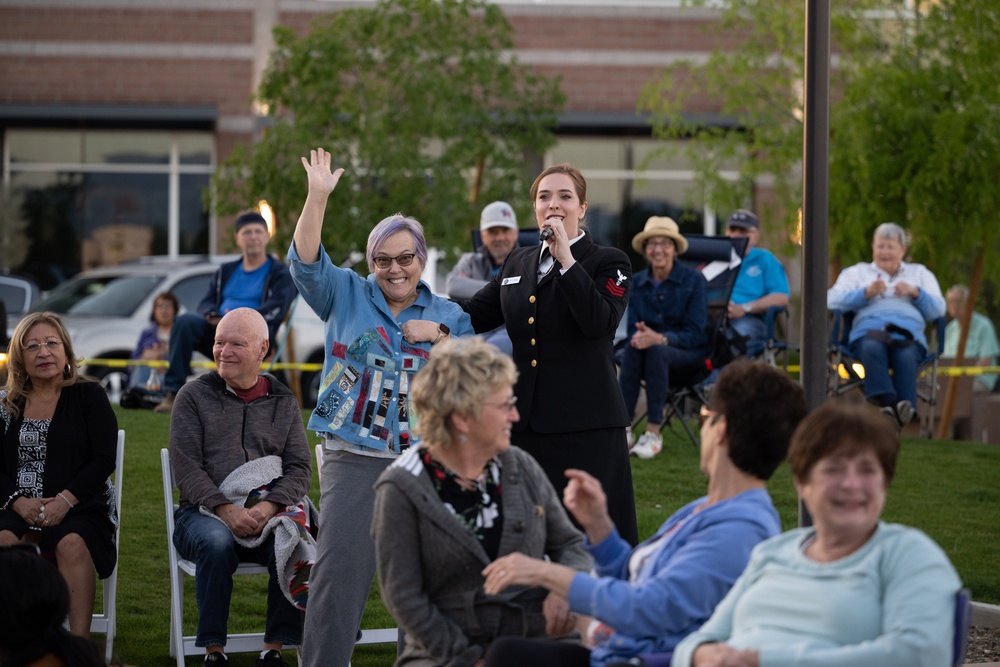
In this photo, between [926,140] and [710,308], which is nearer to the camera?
[710,308]

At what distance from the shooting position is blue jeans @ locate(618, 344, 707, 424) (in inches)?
402

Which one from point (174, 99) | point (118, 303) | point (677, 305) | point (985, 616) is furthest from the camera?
point (174, 99)

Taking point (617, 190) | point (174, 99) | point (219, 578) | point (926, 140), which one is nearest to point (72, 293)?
point (926, 140)

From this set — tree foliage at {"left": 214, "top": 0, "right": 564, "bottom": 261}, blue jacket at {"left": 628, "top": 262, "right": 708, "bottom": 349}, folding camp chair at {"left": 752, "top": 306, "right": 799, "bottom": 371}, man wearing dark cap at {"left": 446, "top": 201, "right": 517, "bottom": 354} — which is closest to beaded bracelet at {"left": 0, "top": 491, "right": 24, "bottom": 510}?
man wearing dark cap at {"left": 446, "top": 201, "right": 517, "bottom": 354}

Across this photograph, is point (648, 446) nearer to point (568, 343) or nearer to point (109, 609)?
point (568, 343)

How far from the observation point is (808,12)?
483 cm

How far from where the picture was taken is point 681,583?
364 cm

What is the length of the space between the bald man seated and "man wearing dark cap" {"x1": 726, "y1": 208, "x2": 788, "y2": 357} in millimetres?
5745

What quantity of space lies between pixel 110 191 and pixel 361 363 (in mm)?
22126

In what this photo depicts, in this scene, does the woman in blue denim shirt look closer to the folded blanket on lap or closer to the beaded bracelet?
the folded blanket on lap

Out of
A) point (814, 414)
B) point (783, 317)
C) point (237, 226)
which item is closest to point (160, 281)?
point (237, 226)

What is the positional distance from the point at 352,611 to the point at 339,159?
11114mm

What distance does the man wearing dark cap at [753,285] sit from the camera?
11.3 meters

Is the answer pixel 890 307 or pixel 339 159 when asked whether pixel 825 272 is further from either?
pixel 339 159
